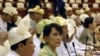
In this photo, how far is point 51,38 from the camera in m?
2.13

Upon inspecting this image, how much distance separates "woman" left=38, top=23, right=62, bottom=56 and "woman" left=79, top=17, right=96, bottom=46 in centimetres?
161

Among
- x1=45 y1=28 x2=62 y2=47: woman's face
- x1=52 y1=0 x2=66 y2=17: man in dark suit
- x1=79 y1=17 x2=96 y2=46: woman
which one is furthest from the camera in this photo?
x1=52 y1=0 x2=66 y2=17: man in dark suit

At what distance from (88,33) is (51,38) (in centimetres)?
174

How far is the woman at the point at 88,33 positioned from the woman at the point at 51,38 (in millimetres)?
1614

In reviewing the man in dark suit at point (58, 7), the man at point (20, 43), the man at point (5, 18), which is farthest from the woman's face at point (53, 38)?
the man in dark suit at point (58, 7)

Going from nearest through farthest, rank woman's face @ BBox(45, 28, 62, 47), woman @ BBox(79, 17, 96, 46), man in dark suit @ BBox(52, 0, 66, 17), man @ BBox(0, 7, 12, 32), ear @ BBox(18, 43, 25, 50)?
ear @ BBox(18, 43, 25, 50) → woman's face @ BBox(45, 28, 62, 47) → man @ BBox(0, 7, 12, 32) → woman @ BBox(79, 17, 96, 46) → man in dark suit @ BBox(52, 0, 66, 17)

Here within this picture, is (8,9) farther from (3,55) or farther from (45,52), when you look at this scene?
(3,55)

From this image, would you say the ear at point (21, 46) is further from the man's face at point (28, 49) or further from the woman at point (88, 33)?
the woman at point (88, 33)

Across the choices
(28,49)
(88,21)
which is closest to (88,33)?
(88,21)

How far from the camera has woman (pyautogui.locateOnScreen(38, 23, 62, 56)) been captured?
7.00ft

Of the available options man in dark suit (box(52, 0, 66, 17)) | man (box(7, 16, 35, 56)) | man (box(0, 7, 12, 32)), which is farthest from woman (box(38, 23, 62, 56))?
man in dark suit (box(52, 0, 66, 17))

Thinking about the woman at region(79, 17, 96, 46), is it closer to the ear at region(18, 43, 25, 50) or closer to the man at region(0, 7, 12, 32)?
the man at region(0, 7, 12, 32)

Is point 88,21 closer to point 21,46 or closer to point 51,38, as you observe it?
point 51,38

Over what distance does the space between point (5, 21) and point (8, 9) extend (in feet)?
0.73
